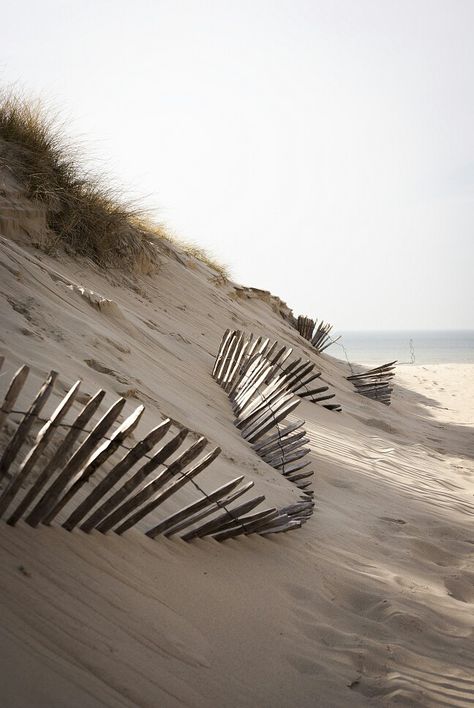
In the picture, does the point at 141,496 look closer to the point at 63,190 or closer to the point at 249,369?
the point at 249,369

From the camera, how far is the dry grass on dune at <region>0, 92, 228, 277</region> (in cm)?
691

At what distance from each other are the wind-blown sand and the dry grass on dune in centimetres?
205

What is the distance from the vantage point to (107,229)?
754cm

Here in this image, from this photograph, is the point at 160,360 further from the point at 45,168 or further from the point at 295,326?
the point at 295,326

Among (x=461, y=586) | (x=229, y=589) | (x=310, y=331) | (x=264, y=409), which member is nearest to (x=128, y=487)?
(x=229, y=589)

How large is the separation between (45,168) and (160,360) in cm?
341

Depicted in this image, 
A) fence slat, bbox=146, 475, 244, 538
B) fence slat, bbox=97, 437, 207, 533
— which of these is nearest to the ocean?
fence slat, bbox=146, 475, 244, 538

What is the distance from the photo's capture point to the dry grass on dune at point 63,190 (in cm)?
691

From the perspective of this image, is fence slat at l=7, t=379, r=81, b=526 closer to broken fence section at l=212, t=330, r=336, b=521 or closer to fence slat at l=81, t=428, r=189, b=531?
fence slat at l=81, t=428, r=189, b=531

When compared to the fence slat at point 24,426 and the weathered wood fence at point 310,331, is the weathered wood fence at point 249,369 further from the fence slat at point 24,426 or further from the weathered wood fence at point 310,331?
the weathered wood fence at point 310,331

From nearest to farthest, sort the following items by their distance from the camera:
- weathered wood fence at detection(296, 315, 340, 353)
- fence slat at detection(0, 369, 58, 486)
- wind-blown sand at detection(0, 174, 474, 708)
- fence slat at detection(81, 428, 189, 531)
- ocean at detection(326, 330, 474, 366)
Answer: wind-blown sand at detection(0, 174, 474, 708) → fence slat at detection(0, 369, 58, 486) → fence slat at detection(81, 428, 189, 531) → weathered wood fence at detection(296, 315, 340, 353) → ocean at detection(326, 330, 474, 366)

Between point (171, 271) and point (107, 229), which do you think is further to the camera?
point (171, 271)

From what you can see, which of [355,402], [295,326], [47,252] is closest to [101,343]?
[47,252]

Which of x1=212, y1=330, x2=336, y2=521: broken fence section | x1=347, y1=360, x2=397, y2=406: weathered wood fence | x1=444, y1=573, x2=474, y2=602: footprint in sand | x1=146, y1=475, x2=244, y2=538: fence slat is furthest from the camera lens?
x1=347, y1=360, x2=397, y2=406: weathered wood fence
